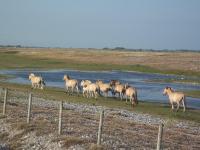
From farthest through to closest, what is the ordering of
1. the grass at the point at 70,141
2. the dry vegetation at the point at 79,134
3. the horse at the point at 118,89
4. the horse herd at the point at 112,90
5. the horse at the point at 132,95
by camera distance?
the horse at the point at 118,89, the horse at the point at 132,95, the horse herd at the point at 112,90, the dry vegetation at the point at 79,134, the grass at the point at 70,141

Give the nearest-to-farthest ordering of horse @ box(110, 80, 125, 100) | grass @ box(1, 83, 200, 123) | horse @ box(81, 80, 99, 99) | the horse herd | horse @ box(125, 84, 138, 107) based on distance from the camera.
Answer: grass @ box(1, 83, 200, 123) → the horse herd → horse @ box(125, 84, 138, 107) → horse @ box(110, 80, 125, 100) → horse @ box(81, 80, 99, 99)

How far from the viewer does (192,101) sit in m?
49.8

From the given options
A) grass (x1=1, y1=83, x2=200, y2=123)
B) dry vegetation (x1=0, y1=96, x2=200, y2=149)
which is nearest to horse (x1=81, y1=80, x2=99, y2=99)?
grass (x1=1, y1=83, x2=200, y2=123)

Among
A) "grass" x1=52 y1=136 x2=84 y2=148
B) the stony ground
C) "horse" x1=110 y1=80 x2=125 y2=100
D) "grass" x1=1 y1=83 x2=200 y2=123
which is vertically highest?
"grass" x1=52 y1=136 x2=84 y2=148

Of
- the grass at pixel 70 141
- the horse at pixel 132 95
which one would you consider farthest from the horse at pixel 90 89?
the grass at pixel 70 141

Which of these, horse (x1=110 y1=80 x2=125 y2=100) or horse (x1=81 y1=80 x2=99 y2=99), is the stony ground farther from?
horse (x1=81 y1=80 x2=99 y2=99)

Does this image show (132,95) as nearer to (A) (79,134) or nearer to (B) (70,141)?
(A) (79,134)

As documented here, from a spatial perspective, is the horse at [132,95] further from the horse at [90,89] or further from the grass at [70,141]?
the grass at [70,141]

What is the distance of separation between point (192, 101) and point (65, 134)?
2865 centimetres

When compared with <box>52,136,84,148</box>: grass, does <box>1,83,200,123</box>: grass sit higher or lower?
lower

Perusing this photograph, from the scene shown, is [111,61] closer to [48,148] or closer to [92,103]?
[92,103]

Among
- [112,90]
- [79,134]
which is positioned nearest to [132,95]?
[112,90]

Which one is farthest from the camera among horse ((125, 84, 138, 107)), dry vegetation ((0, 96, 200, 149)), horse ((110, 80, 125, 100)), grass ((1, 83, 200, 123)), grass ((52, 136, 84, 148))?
horse ((110, 80, 125, 100))

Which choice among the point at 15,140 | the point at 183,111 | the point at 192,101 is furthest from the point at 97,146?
the point at 192,101
